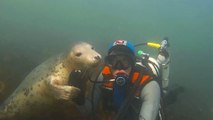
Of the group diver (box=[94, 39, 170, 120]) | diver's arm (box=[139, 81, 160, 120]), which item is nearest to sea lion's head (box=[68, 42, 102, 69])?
diver (box=[94, 39, 170, 120])

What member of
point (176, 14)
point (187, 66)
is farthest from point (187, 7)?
point (187, 66)

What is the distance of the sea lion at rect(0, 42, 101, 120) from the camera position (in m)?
5.41

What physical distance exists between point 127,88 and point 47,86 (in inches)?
60.2

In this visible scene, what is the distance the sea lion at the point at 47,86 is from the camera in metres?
5.41

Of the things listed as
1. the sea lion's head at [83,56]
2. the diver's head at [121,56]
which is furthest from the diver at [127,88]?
the sea lion's head at [83,56]

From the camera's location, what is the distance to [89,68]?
5.38 meters

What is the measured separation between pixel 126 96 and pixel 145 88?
32 cm

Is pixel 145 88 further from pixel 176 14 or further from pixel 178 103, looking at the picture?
pixel 176 14

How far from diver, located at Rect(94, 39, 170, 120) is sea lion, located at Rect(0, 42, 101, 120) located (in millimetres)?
401

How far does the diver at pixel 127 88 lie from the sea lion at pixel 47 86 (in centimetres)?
40

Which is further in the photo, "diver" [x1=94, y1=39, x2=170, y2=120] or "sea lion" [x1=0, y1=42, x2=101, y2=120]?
"sea lion" [x1=0, y1=42, x2=101, y2=120]

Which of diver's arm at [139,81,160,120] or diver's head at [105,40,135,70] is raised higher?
diver's head at [105,40,135,70]

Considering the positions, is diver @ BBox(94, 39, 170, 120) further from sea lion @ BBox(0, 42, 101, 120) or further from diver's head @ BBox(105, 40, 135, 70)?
sea lion @ BBox(0, 42, 101, 120)

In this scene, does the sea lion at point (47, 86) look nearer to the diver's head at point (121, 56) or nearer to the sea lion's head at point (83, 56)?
the sea lion's head at point (83, 56)
